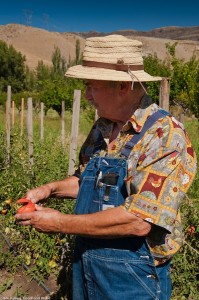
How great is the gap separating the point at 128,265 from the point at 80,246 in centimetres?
28

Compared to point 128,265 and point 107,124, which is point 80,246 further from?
point 107,124

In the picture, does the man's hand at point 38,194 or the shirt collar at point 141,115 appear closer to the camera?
the shirt collar at point 141,115

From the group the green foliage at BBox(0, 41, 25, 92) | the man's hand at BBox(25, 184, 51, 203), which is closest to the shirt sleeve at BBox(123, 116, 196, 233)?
the man's hand at BBox(25, 184, 51, 203)

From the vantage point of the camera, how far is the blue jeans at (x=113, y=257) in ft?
5.21

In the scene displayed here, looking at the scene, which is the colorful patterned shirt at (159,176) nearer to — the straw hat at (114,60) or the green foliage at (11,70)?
the straw hat at (114,60)

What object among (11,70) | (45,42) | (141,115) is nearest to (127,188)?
(141,115)

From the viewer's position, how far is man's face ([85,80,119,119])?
1638 mm

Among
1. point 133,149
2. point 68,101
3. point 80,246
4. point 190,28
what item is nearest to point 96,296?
point 80,246

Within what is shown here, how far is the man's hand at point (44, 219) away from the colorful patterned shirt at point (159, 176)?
0.96ft

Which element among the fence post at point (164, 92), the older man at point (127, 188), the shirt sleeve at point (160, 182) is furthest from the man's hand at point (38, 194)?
the fence post at point (164, 92)

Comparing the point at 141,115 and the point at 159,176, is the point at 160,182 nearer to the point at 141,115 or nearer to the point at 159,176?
the point at 159,176

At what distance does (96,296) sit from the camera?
1729mm

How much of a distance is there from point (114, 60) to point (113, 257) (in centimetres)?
74

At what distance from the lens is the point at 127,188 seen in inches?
59.7
